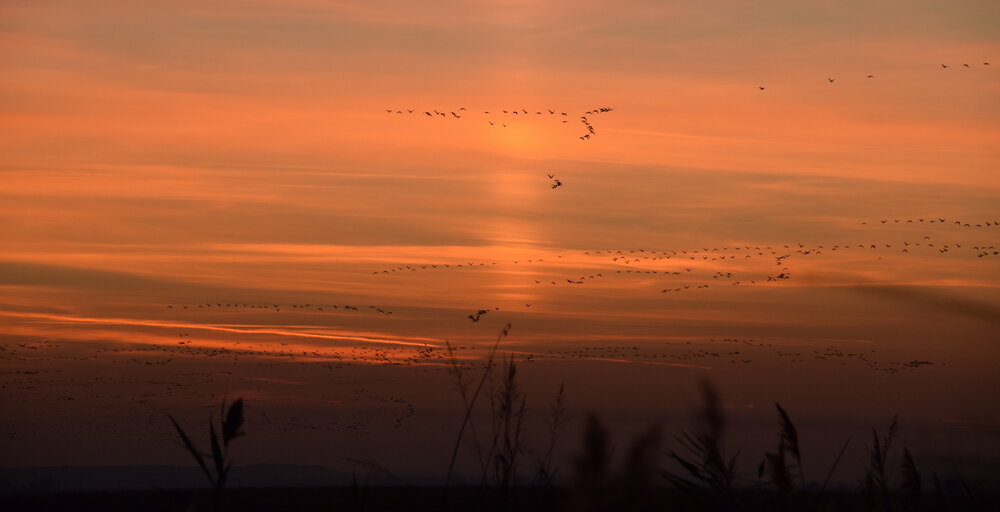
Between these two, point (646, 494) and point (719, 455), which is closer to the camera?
point (646, 494)

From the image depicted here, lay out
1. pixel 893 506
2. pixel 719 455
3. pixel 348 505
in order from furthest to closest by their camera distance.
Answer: pixel 348 505 < pixel 719 455 < pixel 893 506

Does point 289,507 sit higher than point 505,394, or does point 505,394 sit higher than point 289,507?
point 505,394

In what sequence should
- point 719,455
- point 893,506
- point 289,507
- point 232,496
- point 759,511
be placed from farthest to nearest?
point 232,496 → point 289,507 → point 759,511 → point 719,455 → point 893,506

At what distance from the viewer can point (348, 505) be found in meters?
18.7

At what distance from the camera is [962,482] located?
7227mm

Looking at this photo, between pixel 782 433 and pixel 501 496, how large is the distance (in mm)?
2505

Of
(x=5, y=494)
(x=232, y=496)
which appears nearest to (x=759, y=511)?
(x=232, y=496)

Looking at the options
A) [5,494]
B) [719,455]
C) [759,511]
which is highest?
[719,455]

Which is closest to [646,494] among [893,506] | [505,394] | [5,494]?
[893,506]

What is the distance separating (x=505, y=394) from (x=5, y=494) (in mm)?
26979

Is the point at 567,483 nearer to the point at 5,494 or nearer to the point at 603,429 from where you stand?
the point at 603,429

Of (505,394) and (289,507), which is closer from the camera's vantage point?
(505,394)

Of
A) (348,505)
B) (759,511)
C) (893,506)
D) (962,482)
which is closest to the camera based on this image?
(893,506)

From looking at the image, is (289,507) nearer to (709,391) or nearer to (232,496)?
(232,496)
